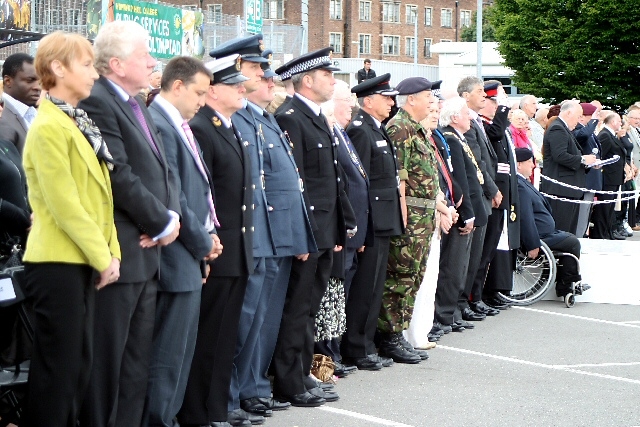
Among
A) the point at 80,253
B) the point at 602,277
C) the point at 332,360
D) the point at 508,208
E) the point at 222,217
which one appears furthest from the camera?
the point at 602,277

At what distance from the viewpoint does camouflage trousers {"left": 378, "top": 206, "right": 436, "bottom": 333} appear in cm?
893

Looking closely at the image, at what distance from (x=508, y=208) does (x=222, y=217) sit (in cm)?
547

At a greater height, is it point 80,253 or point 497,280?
point 80,253

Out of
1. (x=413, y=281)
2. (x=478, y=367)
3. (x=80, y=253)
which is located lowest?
(x=478, y=367)

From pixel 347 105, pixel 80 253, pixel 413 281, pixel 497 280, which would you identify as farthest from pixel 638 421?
pixel 497 280

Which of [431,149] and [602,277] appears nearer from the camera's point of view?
[431,149]

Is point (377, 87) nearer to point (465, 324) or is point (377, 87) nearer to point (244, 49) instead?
point (244, 49)

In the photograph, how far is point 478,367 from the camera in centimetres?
879

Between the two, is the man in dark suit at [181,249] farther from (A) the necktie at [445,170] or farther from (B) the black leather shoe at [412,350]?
(A) the necktie at [445,170]

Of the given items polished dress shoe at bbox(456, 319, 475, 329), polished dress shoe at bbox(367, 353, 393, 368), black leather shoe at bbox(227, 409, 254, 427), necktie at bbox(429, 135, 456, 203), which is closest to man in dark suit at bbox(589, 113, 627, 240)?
polished dress shoe at bbox(456, 319, 475, 329)

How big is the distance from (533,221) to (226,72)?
19.2 ft

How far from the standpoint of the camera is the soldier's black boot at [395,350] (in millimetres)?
8914

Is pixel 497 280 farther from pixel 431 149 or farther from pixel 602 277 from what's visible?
pixel 431 149

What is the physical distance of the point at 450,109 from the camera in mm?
10305
